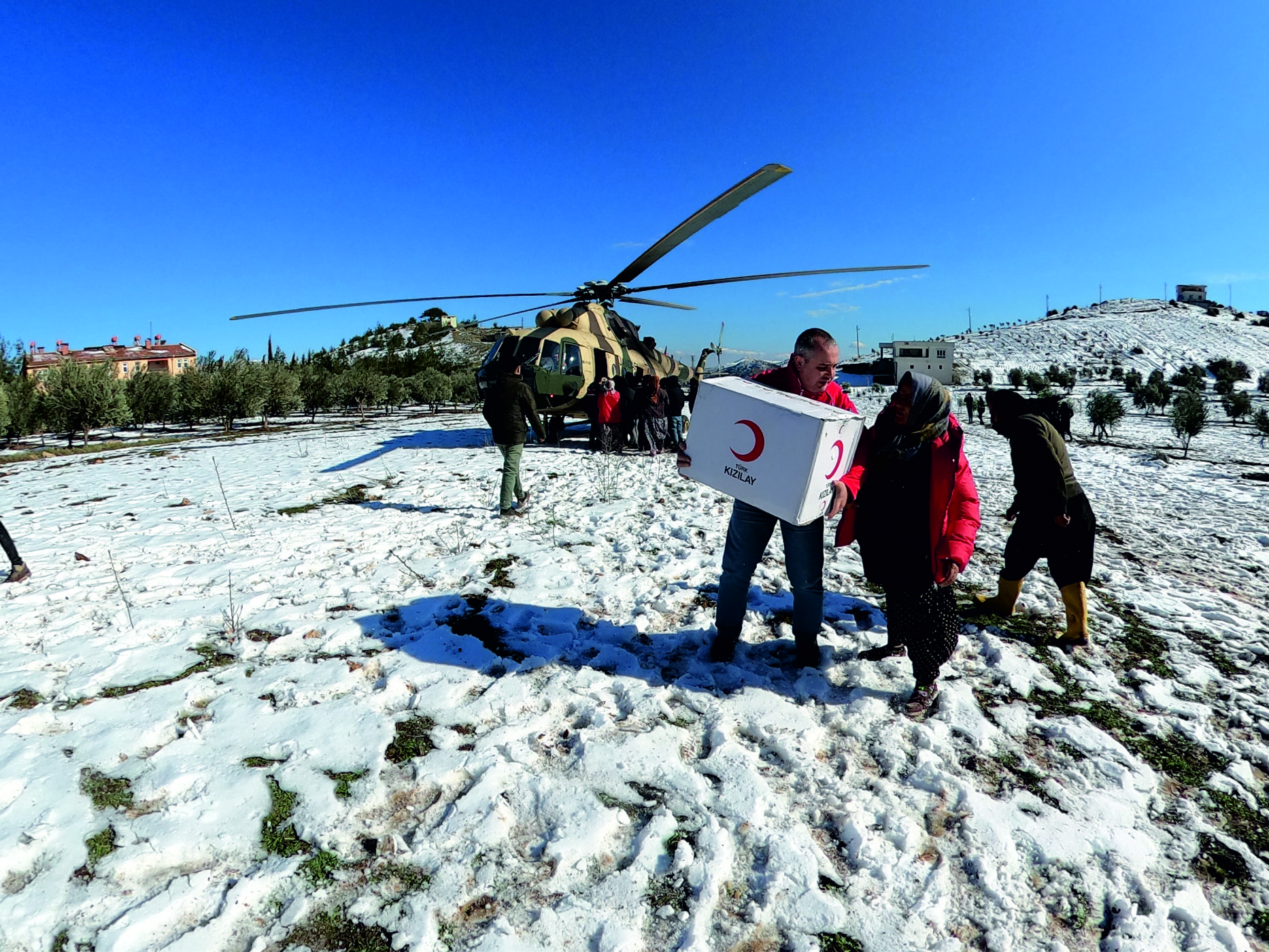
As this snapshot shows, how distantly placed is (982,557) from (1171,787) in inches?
144

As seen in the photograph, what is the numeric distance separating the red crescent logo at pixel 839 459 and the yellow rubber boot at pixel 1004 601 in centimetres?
250

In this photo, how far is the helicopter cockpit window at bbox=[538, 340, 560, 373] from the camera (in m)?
12.7

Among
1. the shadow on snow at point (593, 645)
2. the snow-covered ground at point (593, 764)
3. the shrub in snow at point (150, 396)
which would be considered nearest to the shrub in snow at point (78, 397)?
the shrub in snow at point (150, 396)

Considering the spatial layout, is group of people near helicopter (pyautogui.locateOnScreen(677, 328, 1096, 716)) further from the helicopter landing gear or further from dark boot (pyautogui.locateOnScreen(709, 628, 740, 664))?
the helicopter landing gear

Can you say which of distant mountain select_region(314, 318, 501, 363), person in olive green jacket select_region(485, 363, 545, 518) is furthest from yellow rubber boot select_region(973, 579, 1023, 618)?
distant mountain select_region(314, 318, 501, 363)

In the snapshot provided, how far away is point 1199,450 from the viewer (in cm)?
1691

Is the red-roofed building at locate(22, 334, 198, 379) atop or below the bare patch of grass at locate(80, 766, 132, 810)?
atop

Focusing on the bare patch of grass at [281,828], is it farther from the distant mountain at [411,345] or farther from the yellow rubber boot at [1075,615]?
the distant mountain at [411,345]

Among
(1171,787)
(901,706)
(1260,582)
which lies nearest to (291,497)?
(901,706)

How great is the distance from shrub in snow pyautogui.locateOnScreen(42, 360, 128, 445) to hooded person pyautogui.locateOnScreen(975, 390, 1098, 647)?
892 inches

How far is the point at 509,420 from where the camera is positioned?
748 centimetres

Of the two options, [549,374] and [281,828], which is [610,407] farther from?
[281,828]

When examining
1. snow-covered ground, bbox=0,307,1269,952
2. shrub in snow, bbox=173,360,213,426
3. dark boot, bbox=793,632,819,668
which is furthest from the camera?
shrub in snow, bbox=173,360,213,426

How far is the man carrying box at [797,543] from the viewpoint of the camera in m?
3.28
